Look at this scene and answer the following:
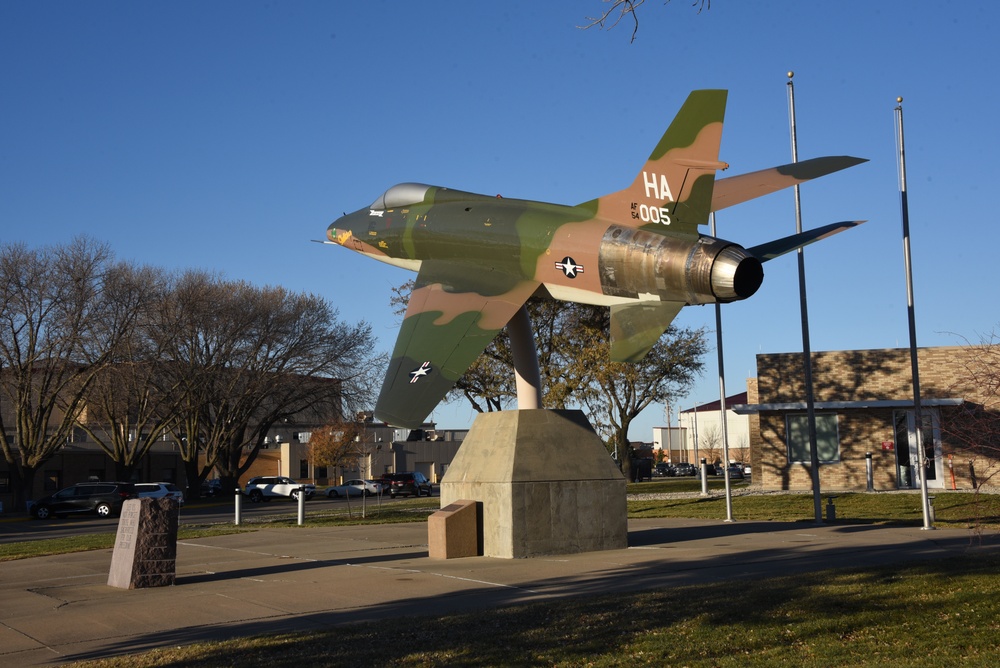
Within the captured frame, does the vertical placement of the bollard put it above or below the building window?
below

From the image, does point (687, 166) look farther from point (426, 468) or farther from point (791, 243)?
point (426, 468)

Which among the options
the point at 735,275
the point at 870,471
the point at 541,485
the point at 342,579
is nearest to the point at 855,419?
the point at 870,471

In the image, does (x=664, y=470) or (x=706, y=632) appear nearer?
(x=706, y=632)

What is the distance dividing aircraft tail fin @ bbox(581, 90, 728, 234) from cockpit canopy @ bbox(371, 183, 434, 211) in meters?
5.10

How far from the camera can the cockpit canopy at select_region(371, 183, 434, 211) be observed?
17.3m

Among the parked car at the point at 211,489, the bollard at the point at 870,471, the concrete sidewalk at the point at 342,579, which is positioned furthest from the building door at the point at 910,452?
the parked car at the point at 211,489

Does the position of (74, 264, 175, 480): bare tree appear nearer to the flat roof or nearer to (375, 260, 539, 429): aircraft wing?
the flat roof

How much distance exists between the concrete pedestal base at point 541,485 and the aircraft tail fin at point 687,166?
4361 mm

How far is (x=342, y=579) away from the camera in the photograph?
13641 millimetres

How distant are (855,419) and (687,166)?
23162 millimetres

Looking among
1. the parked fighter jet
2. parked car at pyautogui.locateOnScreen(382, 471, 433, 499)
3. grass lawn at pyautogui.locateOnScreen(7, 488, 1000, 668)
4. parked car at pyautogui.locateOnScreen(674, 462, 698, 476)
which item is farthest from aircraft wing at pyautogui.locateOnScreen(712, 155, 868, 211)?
parked car at pyautogui.locateOnScreen(674, 462, 698, 476)

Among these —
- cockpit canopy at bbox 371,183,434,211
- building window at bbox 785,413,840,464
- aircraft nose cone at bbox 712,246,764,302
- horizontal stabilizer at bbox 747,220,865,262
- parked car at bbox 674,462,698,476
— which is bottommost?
parked car at bbox 674,462,698,476

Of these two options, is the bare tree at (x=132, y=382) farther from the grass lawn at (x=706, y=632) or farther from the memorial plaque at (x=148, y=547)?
the grass lawn at (x=706, y=632)

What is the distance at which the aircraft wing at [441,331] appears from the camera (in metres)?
13.1
